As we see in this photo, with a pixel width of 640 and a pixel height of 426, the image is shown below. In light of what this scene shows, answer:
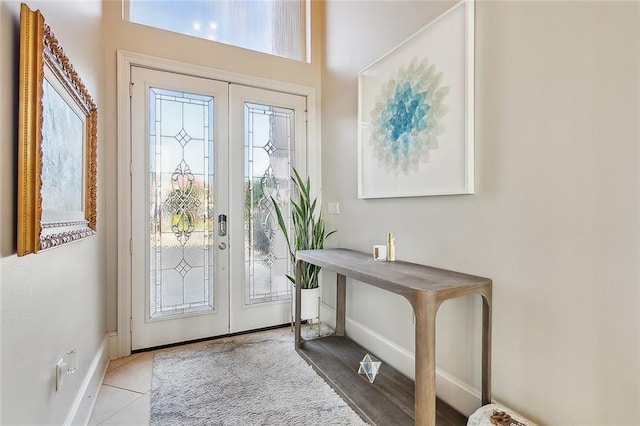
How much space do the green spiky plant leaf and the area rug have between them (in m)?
0.61

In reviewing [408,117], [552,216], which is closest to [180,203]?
[408,117]

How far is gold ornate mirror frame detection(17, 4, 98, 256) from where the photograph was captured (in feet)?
3.14

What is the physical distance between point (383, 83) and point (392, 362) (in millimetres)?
1955

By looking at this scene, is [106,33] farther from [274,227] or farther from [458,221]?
[458,221]

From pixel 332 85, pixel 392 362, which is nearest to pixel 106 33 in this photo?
pixel 332 85

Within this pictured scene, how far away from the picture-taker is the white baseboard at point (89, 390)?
1.53 meters

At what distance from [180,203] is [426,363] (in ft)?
7.39

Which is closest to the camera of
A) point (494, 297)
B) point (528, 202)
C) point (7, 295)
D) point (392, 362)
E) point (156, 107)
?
point (7, 295)

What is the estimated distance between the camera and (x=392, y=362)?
2.22 metres

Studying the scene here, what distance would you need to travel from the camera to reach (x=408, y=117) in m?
2.05

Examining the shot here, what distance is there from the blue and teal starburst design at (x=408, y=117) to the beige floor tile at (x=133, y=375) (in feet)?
7.18

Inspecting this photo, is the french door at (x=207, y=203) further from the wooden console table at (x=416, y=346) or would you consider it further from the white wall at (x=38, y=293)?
the white wall at (x=38, y=293)

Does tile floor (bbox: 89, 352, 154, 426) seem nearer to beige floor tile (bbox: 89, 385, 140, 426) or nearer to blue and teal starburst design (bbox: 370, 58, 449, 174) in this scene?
beige floor tile (bbox: 89, 385, 140, 426)

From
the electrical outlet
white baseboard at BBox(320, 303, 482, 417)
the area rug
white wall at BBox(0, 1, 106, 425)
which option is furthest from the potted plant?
the electrical outlet
